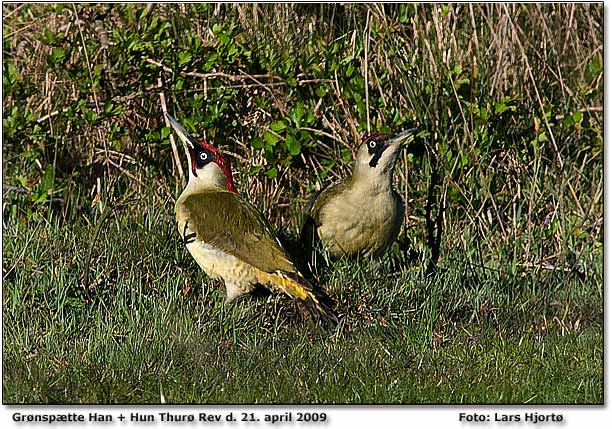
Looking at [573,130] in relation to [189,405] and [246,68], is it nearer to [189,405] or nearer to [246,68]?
[246,68]

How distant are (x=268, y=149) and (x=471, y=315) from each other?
1.57 meters

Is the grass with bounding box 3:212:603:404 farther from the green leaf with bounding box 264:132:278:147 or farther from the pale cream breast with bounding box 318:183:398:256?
the green leaf with bounding box 264:132:278:147

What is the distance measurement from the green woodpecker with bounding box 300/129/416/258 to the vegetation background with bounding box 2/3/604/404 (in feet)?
0.43

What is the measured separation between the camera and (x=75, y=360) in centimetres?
475

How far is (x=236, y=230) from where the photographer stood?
5.04 m

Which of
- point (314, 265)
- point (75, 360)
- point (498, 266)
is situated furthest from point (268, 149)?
point (75, 360)

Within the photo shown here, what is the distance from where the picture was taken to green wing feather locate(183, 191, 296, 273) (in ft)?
16.2

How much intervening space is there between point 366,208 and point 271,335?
0.84 metres

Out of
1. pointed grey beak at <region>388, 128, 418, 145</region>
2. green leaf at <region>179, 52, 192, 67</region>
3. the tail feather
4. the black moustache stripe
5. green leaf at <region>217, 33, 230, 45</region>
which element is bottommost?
the tail feather

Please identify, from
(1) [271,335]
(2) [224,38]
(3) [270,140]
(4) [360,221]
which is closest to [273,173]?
(3) [270,140]

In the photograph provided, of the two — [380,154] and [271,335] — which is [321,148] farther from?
[271,335]

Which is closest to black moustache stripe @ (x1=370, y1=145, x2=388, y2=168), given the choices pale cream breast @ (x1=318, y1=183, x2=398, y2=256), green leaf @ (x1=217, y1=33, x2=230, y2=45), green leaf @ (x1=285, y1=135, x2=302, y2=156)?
pale cream breast @ (x1=318, y1=183, x2=398, y2=256)

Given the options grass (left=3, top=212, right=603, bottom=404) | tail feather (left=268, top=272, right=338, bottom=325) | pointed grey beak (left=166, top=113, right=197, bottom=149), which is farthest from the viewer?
pointed grey beak (left=166, top=113, right=197, bottom=149)

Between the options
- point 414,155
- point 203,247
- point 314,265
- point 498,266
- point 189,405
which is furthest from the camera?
point 414,155
